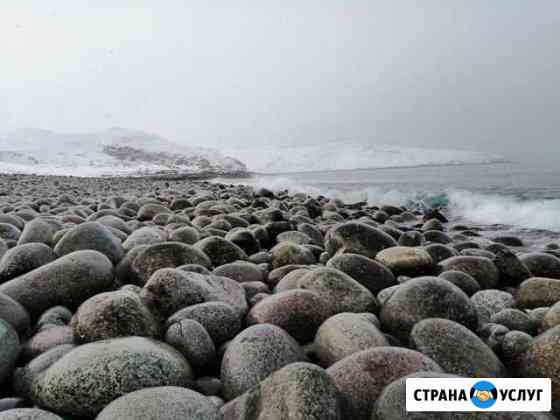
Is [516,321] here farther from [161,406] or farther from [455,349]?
[161,406]

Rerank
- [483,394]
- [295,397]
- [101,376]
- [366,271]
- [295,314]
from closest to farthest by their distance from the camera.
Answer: [295,397] → [483,394] → [101,376] → [295,314] → [366,271]

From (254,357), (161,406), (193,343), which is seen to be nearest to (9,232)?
(193,343)

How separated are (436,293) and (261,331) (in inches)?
39.2

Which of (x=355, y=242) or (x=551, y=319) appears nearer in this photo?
(x=551, y=319)

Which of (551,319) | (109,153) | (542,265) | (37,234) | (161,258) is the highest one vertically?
(109,153)

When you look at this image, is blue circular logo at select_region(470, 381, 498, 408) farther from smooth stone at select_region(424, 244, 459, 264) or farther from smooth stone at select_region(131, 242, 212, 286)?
smooth stone at select_region(424, 244, 459, 264)

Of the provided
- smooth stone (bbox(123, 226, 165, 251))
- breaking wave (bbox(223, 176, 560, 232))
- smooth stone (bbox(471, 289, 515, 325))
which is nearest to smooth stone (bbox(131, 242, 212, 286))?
smooth stone (bbox(123, 226, 165, 251))

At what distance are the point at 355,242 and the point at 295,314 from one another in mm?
1945

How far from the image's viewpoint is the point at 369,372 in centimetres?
163

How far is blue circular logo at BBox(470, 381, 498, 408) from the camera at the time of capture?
143 cm

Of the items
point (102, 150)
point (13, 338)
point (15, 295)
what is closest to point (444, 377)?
point (13, 338)

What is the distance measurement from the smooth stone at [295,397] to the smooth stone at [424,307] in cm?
92

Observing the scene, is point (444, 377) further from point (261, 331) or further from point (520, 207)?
point (520, 207)

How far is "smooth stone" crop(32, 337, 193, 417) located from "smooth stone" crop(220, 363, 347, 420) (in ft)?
1.26
